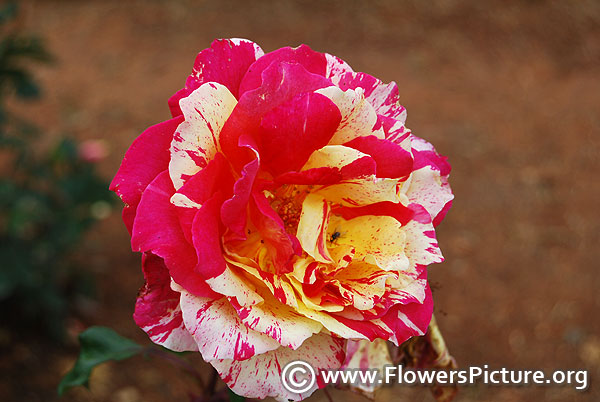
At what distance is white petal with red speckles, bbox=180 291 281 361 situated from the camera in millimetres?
623

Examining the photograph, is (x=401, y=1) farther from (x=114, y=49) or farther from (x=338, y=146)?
(x=338, y=146)

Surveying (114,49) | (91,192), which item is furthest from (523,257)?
(114,49)

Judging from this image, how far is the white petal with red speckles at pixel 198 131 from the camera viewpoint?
2.13 feet

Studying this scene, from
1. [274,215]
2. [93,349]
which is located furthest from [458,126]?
[274,215]

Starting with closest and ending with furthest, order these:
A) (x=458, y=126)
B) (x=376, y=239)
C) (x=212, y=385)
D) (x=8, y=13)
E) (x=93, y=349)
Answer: (x=376, y=239)
(x=212, y=385)
(x=93, y=349)
(x=8, y=13)
(x=458, y=126)

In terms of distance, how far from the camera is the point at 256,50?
75cm

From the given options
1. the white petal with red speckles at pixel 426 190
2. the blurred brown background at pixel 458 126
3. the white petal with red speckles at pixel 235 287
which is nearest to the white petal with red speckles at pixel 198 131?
the white petal with red speckles at pixel 235 287

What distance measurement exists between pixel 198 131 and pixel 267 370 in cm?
26

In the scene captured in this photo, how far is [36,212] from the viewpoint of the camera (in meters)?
1.83

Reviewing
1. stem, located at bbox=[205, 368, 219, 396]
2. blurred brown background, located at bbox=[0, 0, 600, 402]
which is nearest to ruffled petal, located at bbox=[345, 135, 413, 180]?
stem, located at bbox=[205, 368, 219, 396]

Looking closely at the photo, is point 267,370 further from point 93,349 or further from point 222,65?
point 93,349

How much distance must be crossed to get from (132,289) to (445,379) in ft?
5.77

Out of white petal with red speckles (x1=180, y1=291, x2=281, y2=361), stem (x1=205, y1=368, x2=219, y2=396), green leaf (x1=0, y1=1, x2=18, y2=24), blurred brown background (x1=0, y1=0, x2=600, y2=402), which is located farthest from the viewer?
blurred brown background (x1=0, y1=0, x2=600, y2=402)

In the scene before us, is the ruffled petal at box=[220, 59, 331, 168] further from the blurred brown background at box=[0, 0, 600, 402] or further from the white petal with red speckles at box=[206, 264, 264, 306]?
the blurred brown background at box=[0, 0, 600, 402]
